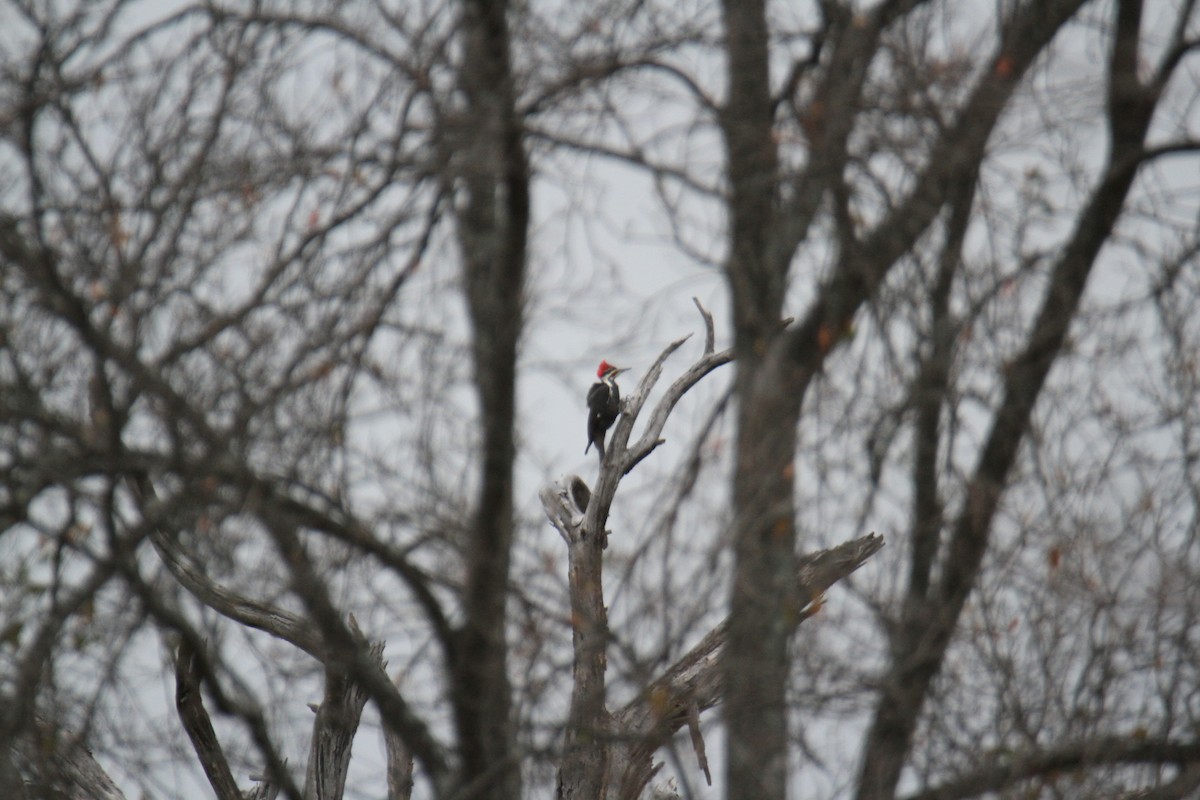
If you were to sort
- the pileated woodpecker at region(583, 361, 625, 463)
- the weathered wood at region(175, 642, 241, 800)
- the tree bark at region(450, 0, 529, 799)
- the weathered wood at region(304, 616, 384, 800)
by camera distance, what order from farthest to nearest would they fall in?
the pileated woodpecker at region(583, 361, 625, 463)
the weathered wood at region(304, 616, 384, 800)
the weathered wood at region(175, 642, 241, 800)
the tree bark at region(450, 0, 529, 799)

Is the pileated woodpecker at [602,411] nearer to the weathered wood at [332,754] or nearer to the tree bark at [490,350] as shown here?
the weathered wood at [332,754]

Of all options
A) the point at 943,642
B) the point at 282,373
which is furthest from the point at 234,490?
the point at 943,642

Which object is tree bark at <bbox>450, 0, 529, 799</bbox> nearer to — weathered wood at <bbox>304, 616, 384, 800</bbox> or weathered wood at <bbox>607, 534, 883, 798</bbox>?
weathered wood at <bbox>607, 534, 883, 798</bbox>

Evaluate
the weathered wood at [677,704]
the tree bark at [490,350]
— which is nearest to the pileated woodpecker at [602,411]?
the weathered wood at [677,704]

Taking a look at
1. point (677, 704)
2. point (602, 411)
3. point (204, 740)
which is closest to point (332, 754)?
point (204, 740)

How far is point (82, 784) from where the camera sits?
6.59 metres

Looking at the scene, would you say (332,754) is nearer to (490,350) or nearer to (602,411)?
(490,350)

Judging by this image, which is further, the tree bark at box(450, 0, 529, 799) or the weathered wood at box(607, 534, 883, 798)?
the weathered wood at box(607, 534, 883, 798)

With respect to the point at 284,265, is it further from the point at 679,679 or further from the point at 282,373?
the point at 679,679

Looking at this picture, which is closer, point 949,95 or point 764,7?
point 949,95

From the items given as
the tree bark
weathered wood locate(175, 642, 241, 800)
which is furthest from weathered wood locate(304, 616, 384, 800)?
the tree bark

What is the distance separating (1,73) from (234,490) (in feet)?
5.58

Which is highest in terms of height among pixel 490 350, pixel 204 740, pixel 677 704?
pixel 204 740

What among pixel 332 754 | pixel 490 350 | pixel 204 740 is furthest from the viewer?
pixel 332 754
